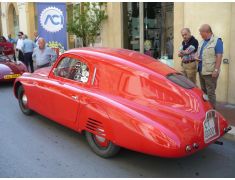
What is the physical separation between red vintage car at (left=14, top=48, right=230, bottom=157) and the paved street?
0.87 ft

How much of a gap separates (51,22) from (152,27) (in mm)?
3246

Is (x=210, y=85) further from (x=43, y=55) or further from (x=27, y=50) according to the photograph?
(x=27, y=50)

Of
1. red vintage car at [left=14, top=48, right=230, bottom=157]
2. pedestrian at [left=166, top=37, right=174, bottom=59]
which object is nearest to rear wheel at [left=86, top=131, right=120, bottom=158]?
red vintage car at [left=14, top=48, right=230, bottom=157]

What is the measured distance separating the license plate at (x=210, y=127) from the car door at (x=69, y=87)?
180 centimetres

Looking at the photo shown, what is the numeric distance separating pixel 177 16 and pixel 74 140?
511cm

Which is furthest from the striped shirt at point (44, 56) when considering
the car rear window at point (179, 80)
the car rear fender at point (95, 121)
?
the car rear window at point (179, 80)

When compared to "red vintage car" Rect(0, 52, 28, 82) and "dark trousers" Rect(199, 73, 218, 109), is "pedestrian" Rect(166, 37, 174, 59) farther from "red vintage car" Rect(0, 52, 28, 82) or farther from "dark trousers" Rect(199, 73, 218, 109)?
"red vintage car" Rect(0, 52, 28, 82)

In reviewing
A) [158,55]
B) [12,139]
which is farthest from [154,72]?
[158,55]

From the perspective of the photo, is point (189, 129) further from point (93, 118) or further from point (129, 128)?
point (93, 118)

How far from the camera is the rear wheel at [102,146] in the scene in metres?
4.51

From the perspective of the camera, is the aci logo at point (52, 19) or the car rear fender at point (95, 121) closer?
the car rear fender at point (95, 121)

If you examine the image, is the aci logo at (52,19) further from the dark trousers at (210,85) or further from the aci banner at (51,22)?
the dark trousers at (210,85)

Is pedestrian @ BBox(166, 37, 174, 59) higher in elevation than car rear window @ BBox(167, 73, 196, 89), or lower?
higher

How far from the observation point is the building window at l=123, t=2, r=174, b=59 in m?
10.2
